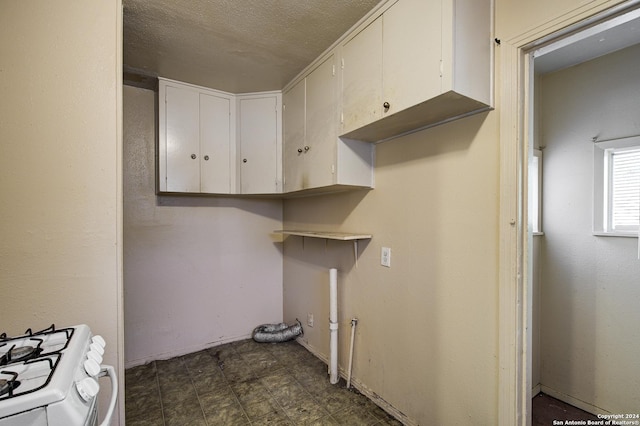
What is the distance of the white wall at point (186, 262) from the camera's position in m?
2.52

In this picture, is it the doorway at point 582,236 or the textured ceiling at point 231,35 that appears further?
the doorway at point 582,236

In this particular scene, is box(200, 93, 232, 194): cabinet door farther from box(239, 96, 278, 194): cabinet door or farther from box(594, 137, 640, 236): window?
box(594, 137, 640, 236): window

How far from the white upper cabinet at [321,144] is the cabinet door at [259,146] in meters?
0.21

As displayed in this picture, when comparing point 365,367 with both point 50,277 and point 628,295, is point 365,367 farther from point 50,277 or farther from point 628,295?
point 50,277

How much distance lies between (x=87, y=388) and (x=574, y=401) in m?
2.81

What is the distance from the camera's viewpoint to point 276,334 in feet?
9.46

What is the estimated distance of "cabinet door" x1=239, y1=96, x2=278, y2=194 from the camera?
8.39 feet

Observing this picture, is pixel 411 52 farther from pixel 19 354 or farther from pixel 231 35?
pixel 19 354

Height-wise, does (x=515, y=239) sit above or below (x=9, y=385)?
above

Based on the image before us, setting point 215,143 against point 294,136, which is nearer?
point 294,136

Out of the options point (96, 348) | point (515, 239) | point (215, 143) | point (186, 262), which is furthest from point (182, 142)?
point (515, 239)

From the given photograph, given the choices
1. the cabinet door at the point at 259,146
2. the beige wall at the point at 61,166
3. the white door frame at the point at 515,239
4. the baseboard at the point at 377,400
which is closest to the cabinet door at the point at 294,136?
the cabinet door at the point at 259,146

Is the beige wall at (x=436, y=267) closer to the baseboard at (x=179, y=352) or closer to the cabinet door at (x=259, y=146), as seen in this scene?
the cabinet door at (x=259, y=146)

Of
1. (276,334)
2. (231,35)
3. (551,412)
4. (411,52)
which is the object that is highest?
(231,35)
